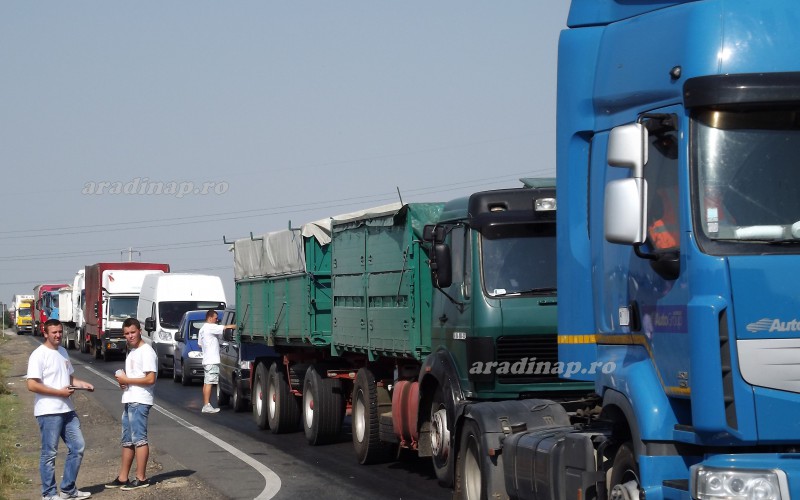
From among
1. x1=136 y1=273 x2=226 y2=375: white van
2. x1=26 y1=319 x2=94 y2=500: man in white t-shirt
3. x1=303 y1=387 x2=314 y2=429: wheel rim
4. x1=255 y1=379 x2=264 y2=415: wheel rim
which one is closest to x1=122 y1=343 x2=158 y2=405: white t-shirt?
x1=26 y1=319 x2=94 y2=500: man in white t-shirt

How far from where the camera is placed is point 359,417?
1493 cm

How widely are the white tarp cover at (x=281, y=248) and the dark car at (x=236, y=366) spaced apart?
1340mm

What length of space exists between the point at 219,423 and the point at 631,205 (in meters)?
15.4

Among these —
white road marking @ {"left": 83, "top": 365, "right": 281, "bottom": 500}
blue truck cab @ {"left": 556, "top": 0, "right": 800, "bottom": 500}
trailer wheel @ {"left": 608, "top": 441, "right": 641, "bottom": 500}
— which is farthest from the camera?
white road marking @ {"left": 83, "top": 365, "right": 281, "bottom": 500}

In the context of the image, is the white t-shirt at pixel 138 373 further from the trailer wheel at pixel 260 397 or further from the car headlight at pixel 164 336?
the car headlight at pixel 164 336

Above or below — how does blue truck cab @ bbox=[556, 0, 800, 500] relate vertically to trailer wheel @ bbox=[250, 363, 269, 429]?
above

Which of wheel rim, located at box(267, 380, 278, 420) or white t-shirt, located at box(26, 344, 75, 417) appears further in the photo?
wheel rim, located at box(267, 380, 278, 420)

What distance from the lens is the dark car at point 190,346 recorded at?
97.5 feet

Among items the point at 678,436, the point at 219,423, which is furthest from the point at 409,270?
the point at 219,423

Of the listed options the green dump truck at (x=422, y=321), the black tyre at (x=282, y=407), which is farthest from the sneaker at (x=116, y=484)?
the black tyre at (x=282, y=407)

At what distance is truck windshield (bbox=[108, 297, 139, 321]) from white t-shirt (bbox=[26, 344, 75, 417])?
32.7 metres

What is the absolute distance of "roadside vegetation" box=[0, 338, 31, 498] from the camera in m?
13.1

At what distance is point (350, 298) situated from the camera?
606 inches

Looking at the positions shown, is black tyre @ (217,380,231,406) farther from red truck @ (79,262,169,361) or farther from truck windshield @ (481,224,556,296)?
red truck @ (79,262,169,361)
